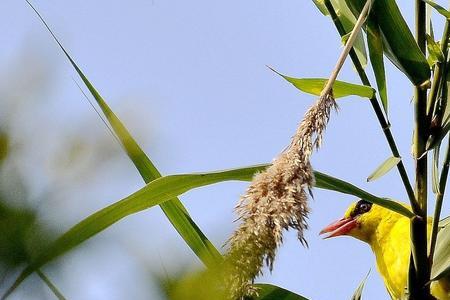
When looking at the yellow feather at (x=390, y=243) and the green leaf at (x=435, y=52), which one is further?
the yellow feather at (x=390, y=243)

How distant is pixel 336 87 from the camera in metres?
1.17

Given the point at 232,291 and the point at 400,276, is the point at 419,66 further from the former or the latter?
the point at 400,276

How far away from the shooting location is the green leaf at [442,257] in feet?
3.53

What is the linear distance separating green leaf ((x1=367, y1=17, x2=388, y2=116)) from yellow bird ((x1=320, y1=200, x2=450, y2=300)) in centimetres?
93

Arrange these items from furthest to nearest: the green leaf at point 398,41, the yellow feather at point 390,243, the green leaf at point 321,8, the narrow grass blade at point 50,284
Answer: the yellow feather at point 390,243 → the green leaf at point 321,8 → the green leaf at point 398,41 → the narrow grass blade at point 50,284

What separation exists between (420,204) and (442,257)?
0.29 feet

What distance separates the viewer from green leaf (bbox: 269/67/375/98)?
1.15 meters

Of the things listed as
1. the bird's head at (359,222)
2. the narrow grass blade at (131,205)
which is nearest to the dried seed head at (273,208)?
the narrow grass blade at (131,205)

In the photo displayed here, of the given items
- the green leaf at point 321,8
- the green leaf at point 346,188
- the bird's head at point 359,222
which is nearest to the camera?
the green leaf at point 346,188

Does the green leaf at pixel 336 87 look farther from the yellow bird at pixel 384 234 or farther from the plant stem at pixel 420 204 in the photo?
the yellow bird at pixel 384 234

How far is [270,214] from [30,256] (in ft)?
0.54

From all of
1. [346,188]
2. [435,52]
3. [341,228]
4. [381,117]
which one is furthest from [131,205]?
[341,228]

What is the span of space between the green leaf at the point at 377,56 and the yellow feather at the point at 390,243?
0.73 m

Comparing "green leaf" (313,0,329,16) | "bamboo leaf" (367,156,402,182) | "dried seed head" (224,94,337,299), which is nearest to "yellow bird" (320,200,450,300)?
"green leaf" (313,0,329,16)
